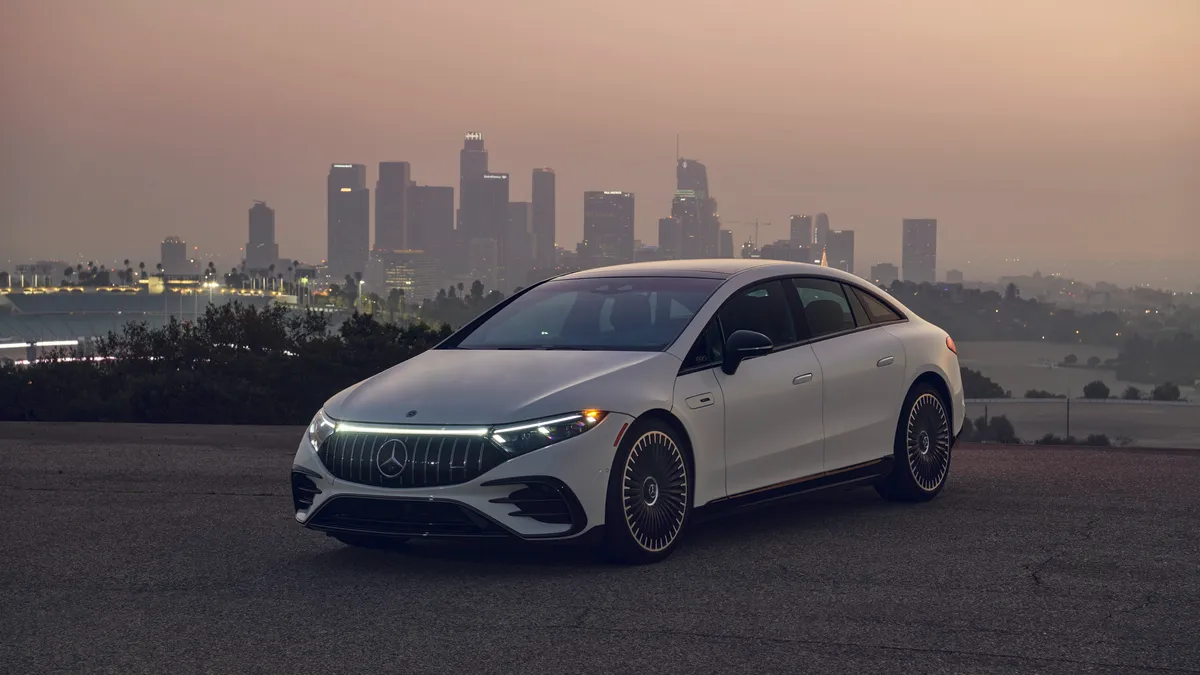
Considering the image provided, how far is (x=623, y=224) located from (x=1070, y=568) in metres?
193

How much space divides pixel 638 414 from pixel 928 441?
10.5ft

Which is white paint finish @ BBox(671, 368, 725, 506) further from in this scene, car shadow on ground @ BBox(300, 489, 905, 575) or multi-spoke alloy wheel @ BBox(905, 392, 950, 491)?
multi-spoke alloy wheel @ BBox(905, 392, 950, 491)

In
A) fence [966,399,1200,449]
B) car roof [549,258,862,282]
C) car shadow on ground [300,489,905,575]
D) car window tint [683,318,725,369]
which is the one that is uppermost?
car roof [549,258,862,282]

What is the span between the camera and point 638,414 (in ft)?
23.5

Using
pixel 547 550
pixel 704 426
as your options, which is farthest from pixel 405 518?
pixel 704 426

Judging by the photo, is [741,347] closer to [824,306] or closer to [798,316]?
[798,316]

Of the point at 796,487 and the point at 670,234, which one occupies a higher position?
the point at 670,234

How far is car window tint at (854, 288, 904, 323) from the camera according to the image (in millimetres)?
9477

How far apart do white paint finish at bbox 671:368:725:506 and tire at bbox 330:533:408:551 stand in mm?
1603

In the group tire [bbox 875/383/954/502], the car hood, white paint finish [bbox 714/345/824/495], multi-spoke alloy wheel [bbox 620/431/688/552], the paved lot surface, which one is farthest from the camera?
tire [bbox 875/383/954/502]

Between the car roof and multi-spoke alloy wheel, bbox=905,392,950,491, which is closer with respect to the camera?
the car roof

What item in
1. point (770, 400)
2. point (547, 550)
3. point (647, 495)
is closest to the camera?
point (647, 495)

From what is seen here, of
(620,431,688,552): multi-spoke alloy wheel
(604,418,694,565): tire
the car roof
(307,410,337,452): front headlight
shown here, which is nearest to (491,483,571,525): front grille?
(604,418,694,565): tire

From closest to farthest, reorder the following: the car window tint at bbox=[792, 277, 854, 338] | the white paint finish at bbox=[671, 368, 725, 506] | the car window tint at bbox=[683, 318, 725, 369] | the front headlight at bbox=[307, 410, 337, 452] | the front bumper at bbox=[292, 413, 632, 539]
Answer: the front bumper at bbox=[292, 413, 632, 539]
the front headlight at bbox=[307, 410, 337, 452]
the white paint finish at bbox=[671, 368, 725, 506]
the car window tint at bbox=[683, 318, 725, 369]
the car window tint at bbox=[792, 277, 854, 338]
